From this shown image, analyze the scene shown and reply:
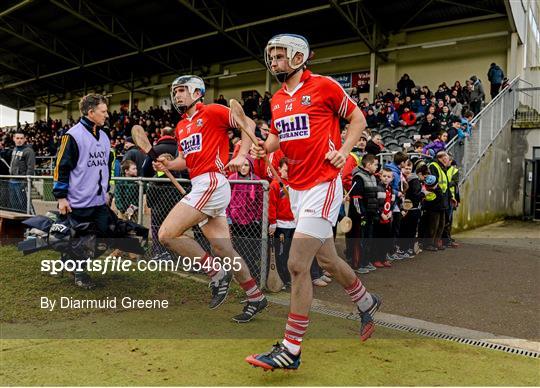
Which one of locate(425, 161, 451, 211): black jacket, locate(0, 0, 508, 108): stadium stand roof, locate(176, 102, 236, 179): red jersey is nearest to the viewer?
locate(176, 102, 236, 179): red jersey

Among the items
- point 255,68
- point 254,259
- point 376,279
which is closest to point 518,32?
point 255,68

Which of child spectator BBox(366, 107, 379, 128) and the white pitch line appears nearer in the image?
the white pitch line

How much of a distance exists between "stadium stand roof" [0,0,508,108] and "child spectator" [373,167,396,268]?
39.9 ft

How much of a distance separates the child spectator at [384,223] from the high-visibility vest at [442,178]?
1.74 metres

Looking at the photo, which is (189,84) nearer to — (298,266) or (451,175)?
(298,266)

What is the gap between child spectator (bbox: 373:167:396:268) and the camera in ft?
23.2

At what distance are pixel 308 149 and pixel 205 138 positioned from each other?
4.87 feet

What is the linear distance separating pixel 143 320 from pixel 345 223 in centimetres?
221

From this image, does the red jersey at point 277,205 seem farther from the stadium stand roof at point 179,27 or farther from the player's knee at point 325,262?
the stadium stand roof at point 179,27

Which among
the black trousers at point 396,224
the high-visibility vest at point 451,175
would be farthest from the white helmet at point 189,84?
the high-visibility vest at point 451,175

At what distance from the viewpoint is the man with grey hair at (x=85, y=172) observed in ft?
17.0

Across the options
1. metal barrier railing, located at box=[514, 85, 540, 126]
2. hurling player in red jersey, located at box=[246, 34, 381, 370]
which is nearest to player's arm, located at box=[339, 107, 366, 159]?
hurling player in red jersey, located at box=[246, 34, 381, 370]

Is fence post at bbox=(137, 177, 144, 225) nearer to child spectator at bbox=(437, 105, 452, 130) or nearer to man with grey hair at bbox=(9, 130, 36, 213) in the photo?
man with grey hair at bbox=(9, 130, 36, 213)

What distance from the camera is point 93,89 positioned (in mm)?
34594
